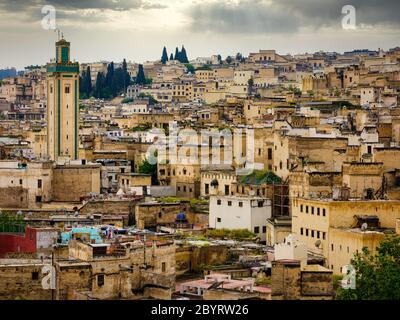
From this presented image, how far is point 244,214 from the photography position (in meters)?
26.1

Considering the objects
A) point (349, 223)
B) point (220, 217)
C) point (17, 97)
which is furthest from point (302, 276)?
point (17, 97)

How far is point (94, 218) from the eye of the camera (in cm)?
2616

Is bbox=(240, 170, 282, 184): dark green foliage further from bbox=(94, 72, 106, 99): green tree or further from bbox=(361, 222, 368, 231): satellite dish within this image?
bbox=(94, 72, 106, 99): green tree

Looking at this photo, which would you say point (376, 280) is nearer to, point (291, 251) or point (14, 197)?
point (291, 251)

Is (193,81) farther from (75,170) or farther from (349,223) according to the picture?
(349,223)

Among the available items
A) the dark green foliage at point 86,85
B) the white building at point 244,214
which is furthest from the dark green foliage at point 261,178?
the dark green foliage at point 86,85

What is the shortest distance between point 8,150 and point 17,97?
43530mm

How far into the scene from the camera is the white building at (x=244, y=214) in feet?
85.4

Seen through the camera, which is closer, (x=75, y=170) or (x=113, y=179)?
(x=75, y=170)

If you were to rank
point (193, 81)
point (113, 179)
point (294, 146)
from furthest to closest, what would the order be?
1. point (193, 81)
2. point (113, 179)
3. point (294, 146)

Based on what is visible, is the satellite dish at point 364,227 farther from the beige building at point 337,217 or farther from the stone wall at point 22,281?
the stone wall at point 22,281

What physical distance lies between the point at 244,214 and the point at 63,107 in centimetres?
1127

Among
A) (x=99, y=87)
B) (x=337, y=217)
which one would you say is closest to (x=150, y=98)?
(x=99, y=87)

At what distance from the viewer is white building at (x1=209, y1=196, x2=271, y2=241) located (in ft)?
85.4
